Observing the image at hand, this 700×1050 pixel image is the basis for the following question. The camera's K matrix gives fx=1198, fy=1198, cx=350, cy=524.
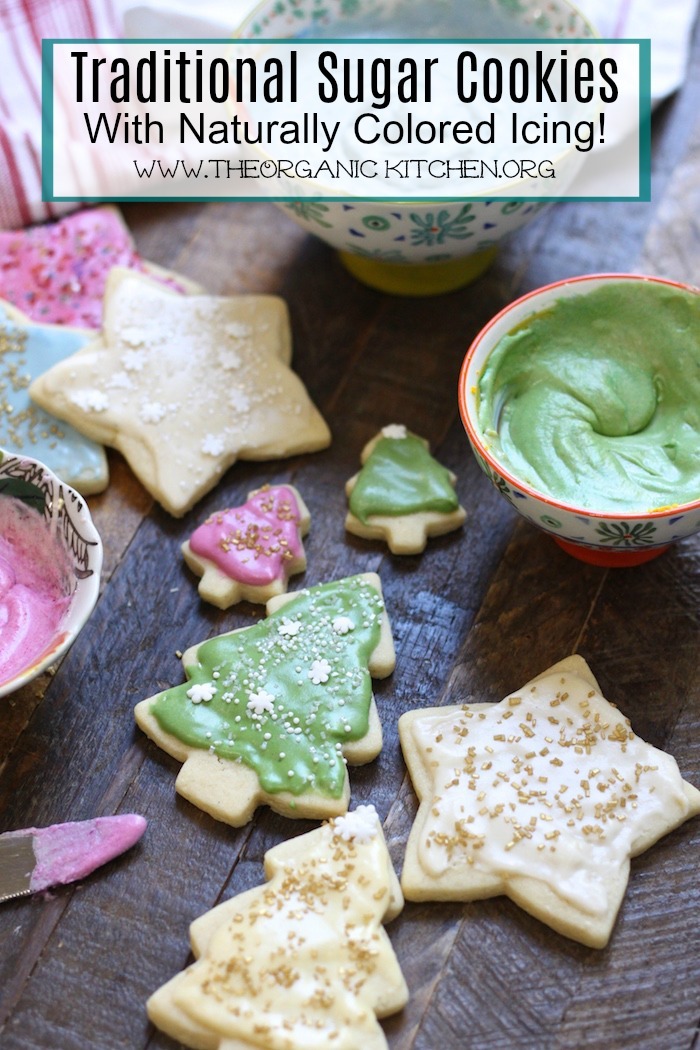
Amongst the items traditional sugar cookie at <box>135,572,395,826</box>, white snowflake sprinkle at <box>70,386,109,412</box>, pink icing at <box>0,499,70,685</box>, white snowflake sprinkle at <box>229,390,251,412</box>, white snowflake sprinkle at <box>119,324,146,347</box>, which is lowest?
traditional sugar cookie at <box>135,572,395,826</box>

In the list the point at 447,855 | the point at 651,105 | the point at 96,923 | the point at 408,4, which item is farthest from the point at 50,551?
the point at 651,105

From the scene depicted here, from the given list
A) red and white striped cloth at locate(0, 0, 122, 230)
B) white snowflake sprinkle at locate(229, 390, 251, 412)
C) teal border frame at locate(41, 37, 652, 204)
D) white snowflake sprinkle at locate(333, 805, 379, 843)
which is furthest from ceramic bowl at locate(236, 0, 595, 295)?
white snowflake sprinkle at locate(333, 805, 379, 843)

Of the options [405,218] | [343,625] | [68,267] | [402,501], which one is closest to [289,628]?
[343,625]

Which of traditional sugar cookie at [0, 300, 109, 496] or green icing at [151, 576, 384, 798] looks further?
traditional sugar cookie at [0, 300, 109, 496]

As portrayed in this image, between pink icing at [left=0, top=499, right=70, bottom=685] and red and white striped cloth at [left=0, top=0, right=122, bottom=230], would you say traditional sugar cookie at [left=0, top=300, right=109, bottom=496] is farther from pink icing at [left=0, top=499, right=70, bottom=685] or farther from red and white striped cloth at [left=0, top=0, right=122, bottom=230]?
red and white striped cloth at [left=0, top=0, right=122, bottom=230]

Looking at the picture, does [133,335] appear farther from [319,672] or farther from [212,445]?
[319,672]

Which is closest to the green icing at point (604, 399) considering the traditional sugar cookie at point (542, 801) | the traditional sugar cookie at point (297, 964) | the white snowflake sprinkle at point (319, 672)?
the traditional sugar cookie at point (542, 801)

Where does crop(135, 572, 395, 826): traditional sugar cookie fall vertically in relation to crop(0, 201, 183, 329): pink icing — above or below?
below
